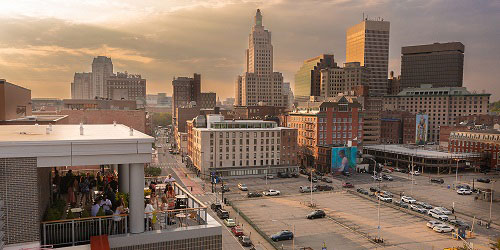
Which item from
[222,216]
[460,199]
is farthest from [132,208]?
[460,199]

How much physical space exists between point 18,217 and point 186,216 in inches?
256

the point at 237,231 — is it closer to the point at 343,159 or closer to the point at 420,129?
the point at 343,159

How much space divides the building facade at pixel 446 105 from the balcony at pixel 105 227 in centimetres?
17437

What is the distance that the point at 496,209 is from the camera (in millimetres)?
69812

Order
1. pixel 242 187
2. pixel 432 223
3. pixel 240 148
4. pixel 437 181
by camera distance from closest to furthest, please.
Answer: pixel 432 223 → pixel 242 187 → pixel 437 181 → pixel 240 148

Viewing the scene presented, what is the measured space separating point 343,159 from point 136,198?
9358cm

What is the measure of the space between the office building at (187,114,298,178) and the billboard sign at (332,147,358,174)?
427 inches

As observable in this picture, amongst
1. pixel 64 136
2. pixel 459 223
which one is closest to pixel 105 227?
pixel 64 136

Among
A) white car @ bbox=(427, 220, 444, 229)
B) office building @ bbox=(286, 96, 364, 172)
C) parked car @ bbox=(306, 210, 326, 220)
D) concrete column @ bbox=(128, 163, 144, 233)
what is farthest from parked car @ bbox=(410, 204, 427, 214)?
concrete column @ bbox=(128, 163, 144, 233)

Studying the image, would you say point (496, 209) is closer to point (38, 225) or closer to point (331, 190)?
point (331, 190)

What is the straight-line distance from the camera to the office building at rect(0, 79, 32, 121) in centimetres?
3653

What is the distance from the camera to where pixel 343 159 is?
103 m

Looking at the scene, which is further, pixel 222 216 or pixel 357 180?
pixel 357 180

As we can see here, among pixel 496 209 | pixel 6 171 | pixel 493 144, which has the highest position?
pixel 6 171
